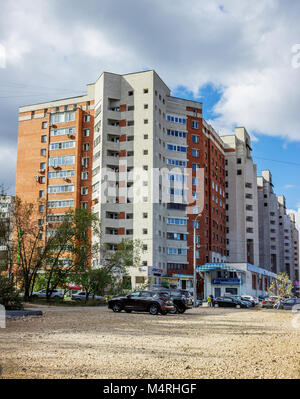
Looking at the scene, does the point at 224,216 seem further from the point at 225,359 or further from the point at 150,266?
the point at 225,359

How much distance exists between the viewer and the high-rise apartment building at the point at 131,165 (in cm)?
7081

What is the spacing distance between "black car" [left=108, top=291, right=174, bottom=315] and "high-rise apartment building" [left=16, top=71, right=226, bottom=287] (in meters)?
36.1

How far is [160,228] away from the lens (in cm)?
7194

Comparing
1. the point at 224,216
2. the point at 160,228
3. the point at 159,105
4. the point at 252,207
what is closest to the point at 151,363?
the point at 160,228

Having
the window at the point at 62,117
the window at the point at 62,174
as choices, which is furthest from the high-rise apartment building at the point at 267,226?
the window at the point at 62,117

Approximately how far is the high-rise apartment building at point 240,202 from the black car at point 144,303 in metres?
67.9

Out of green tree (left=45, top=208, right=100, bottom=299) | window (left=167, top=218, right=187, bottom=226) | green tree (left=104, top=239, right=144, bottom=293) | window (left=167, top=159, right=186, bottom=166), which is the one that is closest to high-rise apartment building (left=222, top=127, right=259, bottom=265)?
window (left=167, top=218, right=187, bottom=226)

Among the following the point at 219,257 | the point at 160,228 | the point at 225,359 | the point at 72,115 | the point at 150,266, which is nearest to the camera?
the point at 225,359

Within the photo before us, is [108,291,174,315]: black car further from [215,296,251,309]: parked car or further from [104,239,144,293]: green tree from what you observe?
[215,296,251,309]: parked car

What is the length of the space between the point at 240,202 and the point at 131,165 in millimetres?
35441

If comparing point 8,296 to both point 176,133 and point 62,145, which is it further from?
point 176,133

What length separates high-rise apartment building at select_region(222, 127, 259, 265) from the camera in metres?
96.6

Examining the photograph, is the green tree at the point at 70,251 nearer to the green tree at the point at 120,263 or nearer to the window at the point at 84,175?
the green tree at the point at 120,263

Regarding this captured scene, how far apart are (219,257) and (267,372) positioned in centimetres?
7953
